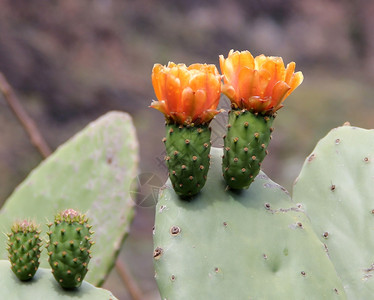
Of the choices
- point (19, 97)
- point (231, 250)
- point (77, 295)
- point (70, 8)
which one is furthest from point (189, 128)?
point (70, 8)

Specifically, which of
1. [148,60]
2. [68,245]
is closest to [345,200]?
[68,245]

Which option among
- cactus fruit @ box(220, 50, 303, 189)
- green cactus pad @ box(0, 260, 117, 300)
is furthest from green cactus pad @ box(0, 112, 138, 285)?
cactus fruit @ box(220, 50, 303, 189)

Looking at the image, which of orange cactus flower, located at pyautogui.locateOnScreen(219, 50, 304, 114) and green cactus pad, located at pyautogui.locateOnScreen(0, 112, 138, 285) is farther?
green cactus pad, located at pyautogui.locateOnScreen(0, 112, 138, 285)

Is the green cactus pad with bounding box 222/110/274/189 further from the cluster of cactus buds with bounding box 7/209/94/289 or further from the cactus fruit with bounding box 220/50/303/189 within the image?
the cluster of cactus buds with bounding box 7/209/94/289

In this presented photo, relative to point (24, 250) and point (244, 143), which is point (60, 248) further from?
point (244, 143)

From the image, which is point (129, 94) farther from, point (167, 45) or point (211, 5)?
point (211, 5)

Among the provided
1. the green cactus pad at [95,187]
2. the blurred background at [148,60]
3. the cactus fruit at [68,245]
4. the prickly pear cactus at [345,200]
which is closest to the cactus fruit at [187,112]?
the cactus fruit at [68,245]

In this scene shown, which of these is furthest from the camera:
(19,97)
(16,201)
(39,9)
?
(39,9)
